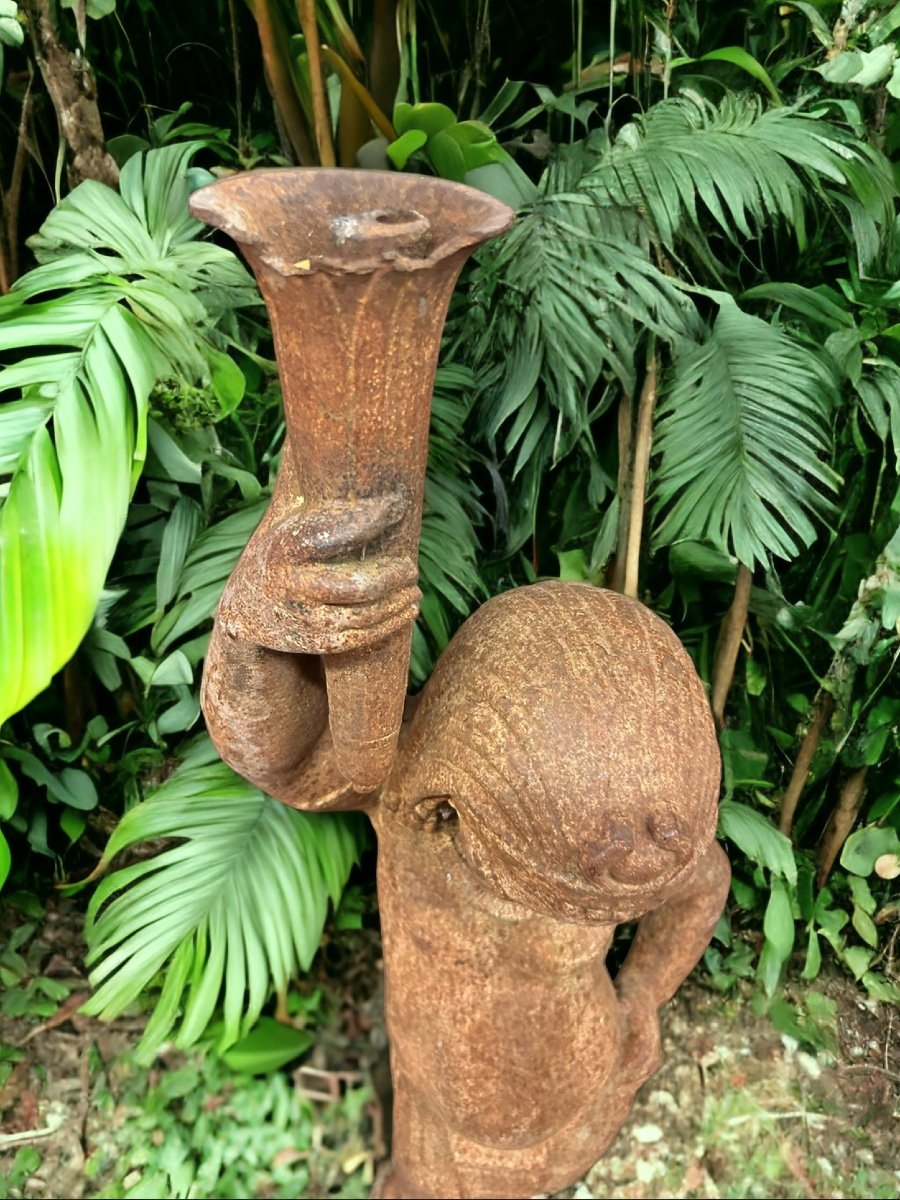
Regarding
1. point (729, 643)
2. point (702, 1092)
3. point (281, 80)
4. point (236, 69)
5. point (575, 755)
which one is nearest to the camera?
point (575, 755)

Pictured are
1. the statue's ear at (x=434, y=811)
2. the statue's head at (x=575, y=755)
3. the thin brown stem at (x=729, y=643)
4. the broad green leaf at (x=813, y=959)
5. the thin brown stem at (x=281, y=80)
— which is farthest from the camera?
the broad green leaf at (x=813, y=959)

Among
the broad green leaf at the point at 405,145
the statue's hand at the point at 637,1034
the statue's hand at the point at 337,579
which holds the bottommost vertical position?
the statue's hand at the point at 637,1034

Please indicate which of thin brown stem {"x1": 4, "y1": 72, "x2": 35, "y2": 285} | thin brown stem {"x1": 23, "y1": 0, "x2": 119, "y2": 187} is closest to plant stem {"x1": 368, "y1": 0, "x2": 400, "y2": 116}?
thin brown stem {"x1": 23, "y1": 0, "x2": 119, "y2": 187}

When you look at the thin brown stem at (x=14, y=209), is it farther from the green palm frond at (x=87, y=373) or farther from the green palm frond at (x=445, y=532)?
the green palm frond at (x=445, y=532)

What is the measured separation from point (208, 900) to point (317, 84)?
4.13 feet

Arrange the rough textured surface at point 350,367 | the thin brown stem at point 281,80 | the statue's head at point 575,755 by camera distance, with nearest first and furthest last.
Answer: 1. the rough textured surface at point 350,367
2. the statue's head at point 575,755
3. the thin brown stem at point 281,80

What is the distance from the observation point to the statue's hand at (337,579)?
827 millimetres

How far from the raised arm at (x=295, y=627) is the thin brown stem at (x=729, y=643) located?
74cm

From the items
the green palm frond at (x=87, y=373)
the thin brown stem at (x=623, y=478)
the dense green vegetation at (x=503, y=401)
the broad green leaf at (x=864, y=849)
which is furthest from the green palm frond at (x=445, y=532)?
the broad green leaf at (x=864, y=849)

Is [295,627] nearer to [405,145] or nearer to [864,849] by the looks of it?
[405,145]

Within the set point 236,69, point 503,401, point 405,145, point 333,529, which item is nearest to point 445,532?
point 503,401

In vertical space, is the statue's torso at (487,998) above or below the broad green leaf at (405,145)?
below

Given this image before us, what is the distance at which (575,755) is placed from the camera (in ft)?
3.28

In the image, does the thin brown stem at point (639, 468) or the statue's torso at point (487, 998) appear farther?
the thin brown stem at point (639, 468)
